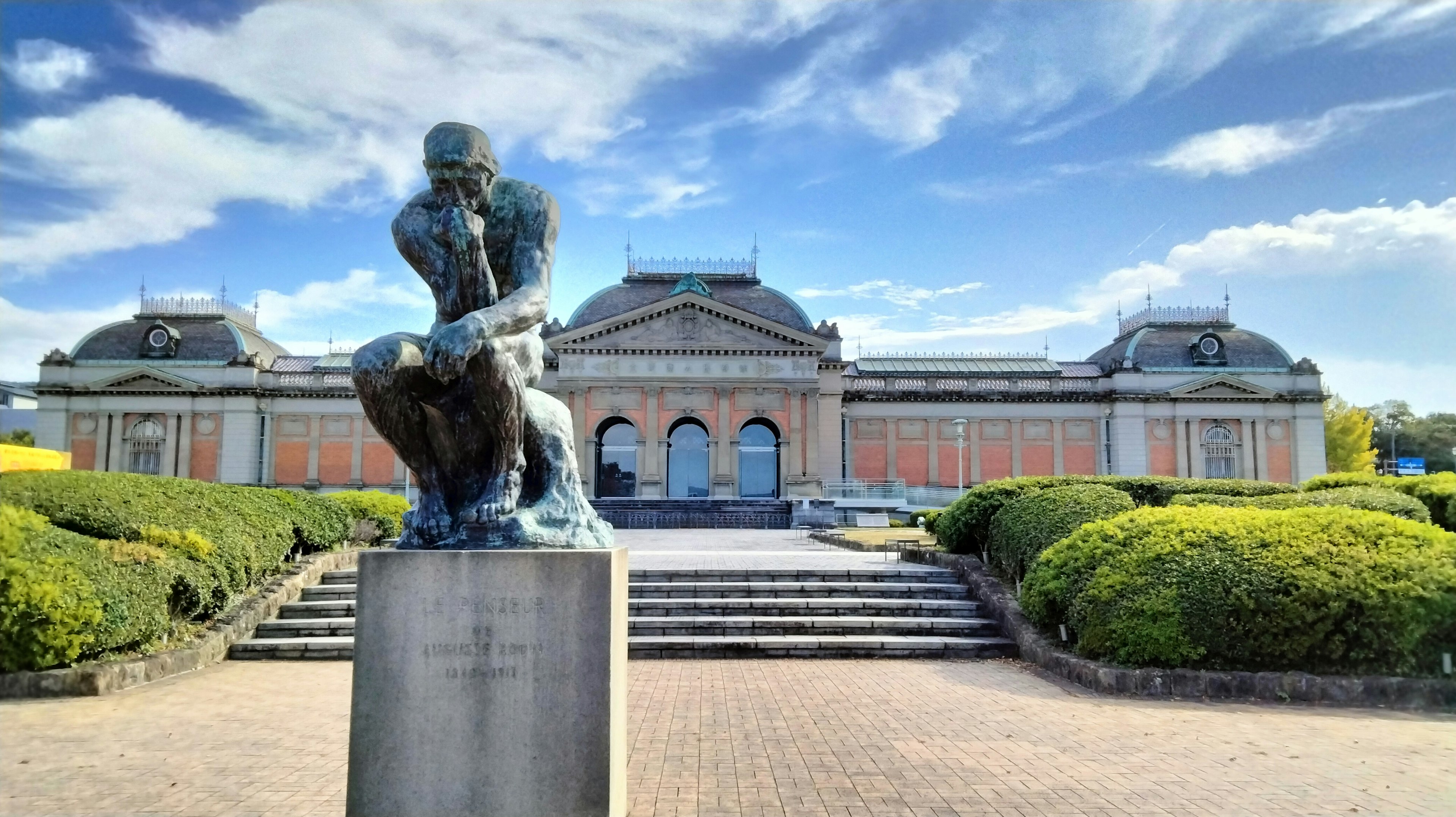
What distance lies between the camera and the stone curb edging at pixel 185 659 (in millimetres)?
7656

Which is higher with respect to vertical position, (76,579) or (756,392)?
(756,392)

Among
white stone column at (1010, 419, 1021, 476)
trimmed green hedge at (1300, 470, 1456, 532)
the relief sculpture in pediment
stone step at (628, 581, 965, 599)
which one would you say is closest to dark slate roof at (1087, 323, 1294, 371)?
white stone column at (1010, 419, 1021, 476)

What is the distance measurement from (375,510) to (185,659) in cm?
712

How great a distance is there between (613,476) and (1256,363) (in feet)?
122

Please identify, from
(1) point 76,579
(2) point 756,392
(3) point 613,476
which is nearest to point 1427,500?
(1) point 76,579

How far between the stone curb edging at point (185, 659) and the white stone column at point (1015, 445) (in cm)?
4182

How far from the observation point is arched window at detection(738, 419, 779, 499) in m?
45.1

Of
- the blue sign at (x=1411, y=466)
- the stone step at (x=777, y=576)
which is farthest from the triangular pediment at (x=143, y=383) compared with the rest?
the blue sign at (x=1411, y=466)

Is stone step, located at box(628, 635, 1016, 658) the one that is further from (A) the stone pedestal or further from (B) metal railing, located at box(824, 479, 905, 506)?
(B) metal railing, located at box(824, 479, 905, 506)

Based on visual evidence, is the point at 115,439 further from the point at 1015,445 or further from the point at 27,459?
the point at 1015,445

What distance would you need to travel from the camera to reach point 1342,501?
1148 centimetres

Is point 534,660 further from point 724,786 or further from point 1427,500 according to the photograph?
point 1427,500

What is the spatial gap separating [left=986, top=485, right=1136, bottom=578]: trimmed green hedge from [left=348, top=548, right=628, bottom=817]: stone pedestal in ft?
26.0

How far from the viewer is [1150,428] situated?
4819cm
